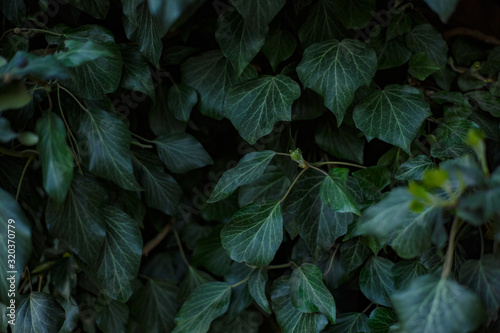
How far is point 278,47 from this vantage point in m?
0.89

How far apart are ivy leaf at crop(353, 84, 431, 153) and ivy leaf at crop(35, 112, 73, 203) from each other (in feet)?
1.69

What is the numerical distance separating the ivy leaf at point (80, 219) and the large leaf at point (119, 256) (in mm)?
45

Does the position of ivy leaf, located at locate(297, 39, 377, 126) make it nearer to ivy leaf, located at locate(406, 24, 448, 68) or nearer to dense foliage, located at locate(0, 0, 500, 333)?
dense foliage, located at locate(0, 0, 500, 333)

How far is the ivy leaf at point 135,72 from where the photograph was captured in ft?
2.93

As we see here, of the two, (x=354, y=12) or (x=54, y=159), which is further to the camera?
(x=354, y=12)

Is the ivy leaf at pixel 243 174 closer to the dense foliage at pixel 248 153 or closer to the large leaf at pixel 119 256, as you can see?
the dense foliage at pixel 248 153

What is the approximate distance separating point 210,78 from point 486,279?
0.65 metres

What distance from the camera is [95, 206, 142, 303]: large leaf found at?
2.73 ft

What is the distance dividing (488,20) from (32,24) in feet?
3.40

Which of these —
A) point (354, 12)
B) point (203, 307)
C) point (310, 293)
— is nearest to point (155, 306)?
point (203, 307)

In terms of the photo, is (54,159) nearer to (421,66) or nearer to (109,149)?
(109,149)

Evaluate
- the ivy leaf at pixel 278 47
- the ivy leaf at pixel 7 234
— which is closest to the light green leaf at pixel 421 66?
the ivy leaf at pixel 278 47

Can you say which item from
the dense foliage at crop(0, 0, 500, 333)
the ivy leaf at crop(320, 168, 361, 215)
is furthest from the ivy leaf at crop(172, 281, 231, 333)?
the ivy leaf at crop(320, 168, 361, 215)

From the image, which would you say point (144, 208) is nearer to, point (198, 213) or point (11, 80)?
point (198, 213)
